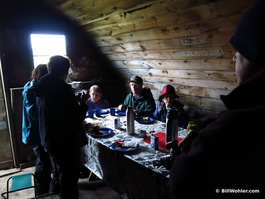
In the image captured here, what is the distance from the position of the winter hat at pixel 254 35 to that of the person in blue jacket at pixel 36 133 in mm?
2302

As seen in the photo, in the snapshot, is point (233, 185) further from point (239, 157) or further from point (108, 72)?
point (108, 72)

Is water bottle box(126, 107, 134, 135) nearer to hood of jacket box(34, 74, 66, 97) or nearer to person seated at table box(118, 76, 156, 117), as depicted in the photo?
hood of jacket box(34, 74, 66, 97)

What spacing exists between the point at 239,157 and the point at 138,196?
127 centimetres

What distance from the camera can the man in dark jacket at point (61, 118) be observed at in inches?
77.4

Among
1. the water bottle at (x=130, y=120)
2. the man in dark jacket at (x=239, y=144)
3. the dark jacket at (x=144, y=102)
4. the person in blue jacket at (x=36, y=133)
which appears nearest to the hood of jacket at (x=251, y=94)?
the man in dark jacket at (x=239, y=144)

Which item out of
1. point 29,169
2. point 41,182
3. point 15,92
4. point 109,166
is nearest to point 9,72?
point 15,92

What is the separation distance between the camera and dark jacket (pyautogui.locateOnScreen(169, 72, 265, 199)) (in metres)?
0.55

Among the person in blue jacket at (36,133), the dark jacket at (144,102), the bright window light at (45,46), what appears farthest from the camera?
the bright window light at (45,46)

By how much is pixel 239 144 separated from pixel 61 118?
69.5 inches

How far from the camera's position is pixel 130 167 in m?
1.70

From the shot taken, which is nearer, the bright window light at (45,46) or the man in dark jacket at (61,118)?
the man in dark jacket at (61,118)

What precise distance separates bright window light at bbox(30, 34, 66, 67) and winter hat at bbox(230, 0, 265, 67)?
3991mm

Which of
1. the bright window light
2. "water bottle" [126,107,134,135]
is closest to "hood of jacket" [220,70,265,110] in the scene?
"water bottle" [126,107,134,135]

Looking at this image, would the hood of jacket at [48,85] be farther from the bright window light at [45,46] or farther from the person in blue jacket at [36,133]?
the bright window light at [45,46]
